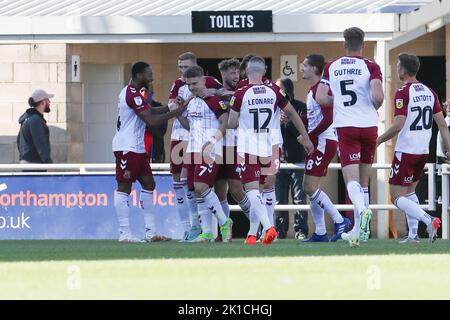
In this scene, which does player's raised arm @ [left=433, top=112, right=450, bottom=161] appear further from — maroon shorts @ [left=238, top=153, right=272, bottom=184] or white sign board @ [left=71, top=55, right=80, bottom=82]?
white sign board @ [left=71, top=55, right=80, bottom=82]

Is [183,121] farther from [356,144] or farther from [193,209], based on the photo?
[356,144]

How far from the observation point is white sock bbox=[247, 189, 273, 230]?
15.0m

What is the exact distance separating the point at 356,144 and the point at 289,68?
8454 mm

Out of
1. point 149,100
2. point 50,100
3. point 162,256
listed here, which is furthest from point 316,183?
point 50,100

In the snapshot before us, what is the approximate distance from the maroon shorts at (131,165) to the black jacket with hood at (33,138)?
2.84 meters

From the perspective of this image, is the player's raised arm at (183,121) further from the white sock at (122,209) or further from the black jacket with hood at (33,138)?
the black jacket with hood at (33,138)

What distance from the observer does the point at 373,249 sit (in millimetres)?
13734

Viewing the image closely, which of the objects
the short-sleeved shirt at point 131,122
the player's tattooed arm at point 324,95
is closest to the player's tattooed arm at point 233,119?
the player's tattooed arm at point 324,95

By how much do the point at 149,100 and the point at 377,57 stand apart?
3284mm

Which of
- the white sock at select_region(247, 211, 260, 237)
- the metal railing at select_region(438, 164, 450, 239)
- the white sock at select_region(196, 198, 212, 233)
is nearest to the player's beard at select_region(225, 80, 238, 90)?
the white sock at select_region(196, 198, 212, 233)

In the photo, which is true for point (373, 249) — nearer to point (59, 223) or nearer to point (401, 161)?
point (401, 161)

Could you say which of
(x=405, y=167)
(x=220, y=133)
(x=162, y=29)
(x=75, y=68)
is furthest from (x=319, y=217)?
(x=75, y=68)

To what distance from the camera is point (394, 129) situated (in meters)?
14.7
